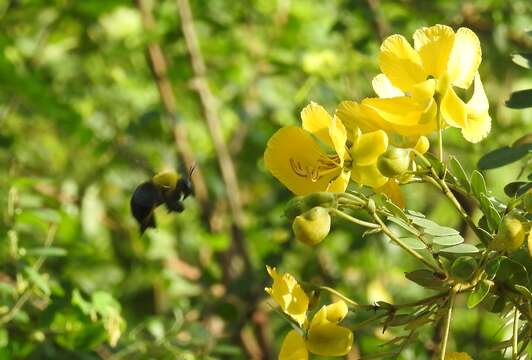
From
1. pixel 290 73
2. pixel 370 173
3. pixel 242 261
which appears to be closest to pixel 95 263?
pixel 242 261

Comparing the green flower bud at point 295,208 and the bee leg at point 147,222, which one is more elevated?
the green flower bud at point 295,208

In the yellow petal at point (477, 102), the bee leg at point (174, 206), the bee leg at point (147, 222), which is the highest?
the yellow petal at point (477, 102)

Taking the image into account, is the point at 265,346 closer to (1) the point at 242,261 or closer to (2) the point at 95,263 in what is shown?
(1) the point at 242,261

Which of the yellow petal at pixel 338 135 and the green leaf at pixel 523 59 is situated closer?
the yellow petal at pixel 338 135

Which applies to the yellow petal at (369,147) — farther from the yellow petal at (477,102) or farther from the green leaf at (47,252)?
the green leaf at (47,252)

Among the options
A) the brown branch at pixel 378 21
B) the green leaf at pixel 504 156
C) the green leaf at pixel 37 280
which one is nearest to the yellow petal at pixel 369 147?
the green leaf at pixel 504 156

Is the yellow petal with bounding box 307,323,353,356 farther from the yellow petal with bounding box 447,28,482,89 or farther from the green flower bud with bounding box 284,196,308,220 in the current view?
the yellow petal with bounding box 447,28,482,89

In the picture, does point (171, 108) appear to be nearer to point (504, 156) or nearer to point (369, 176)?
point (504, 156)
